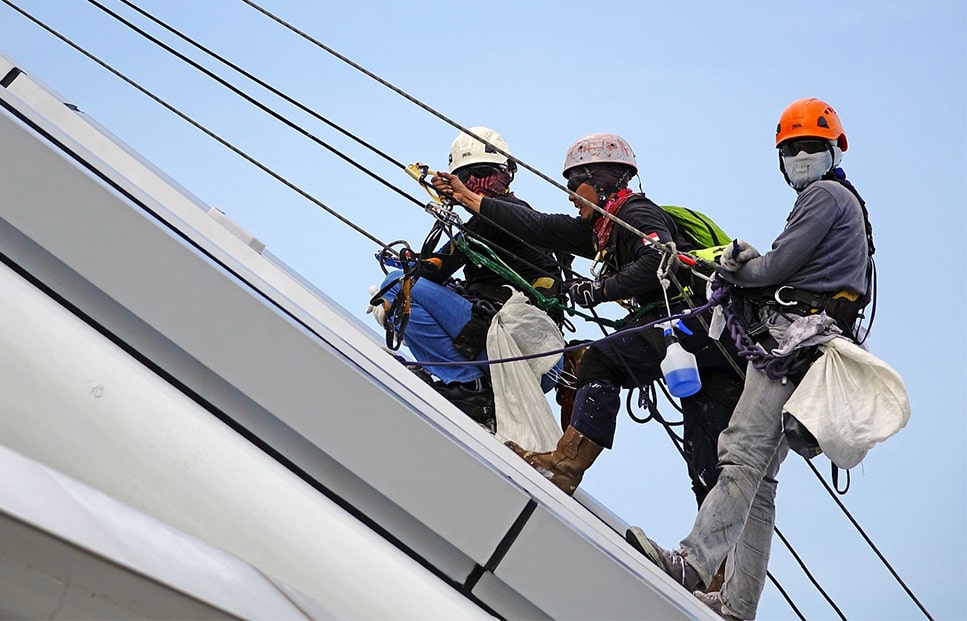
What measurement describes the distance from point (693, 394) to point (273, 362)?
102 inches

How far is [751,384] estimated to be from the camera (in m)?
4.04

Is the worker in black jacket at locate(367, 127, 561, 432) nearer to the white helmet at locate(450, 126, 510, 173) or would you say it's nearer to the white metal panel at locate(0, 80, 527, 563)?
the white helmet at locate(450, 126, 510, 173)

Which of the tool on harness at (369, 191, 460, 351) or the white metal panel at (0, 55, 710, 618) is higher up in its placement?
the tool on harness at (369, 191, 460, 351)

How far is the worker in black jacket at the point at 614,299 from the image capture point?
473cm

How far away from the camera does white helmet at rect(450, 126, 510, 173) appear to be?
6.15 m

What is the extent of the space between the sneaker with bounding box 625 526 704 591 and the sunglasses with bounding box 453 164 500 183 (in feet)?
9.30

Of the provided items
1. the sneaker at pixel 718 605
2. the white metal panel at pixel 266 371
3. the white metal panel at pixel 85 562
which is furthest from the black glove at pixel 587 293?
the white metal panel at pixel 85 562

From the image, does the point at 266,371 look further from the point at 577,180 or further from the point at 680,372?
the point at 577,180

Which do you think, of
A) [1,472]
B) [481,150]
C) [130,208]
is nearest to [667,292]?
[481,150]

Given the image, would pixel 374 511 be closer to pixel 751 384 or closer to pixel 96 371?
pixel 96 371

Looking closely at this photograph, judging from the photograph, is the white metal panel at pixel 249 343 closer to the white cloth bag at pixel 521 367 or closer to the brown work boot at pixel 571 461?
the brown work boot at pixel 571 461

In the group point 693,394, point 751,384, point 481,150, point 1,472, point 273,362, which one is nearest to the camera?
point 1,472

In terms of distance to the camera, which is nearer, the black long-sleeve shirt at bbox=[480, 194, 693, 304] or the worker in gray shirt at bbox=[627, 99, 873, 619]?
the worker in gray shirt at bbox=[627, 99, 873, 619]

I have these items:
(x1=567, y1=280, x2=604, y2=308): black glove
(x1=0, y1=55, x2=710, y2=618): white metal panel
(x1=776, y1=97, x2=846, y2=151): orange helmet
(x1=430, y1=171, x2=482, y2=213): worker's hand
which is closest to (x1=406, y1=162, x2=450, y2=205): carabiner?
(x1=430, y1=171, x2=482, y2=213): worker's hand
